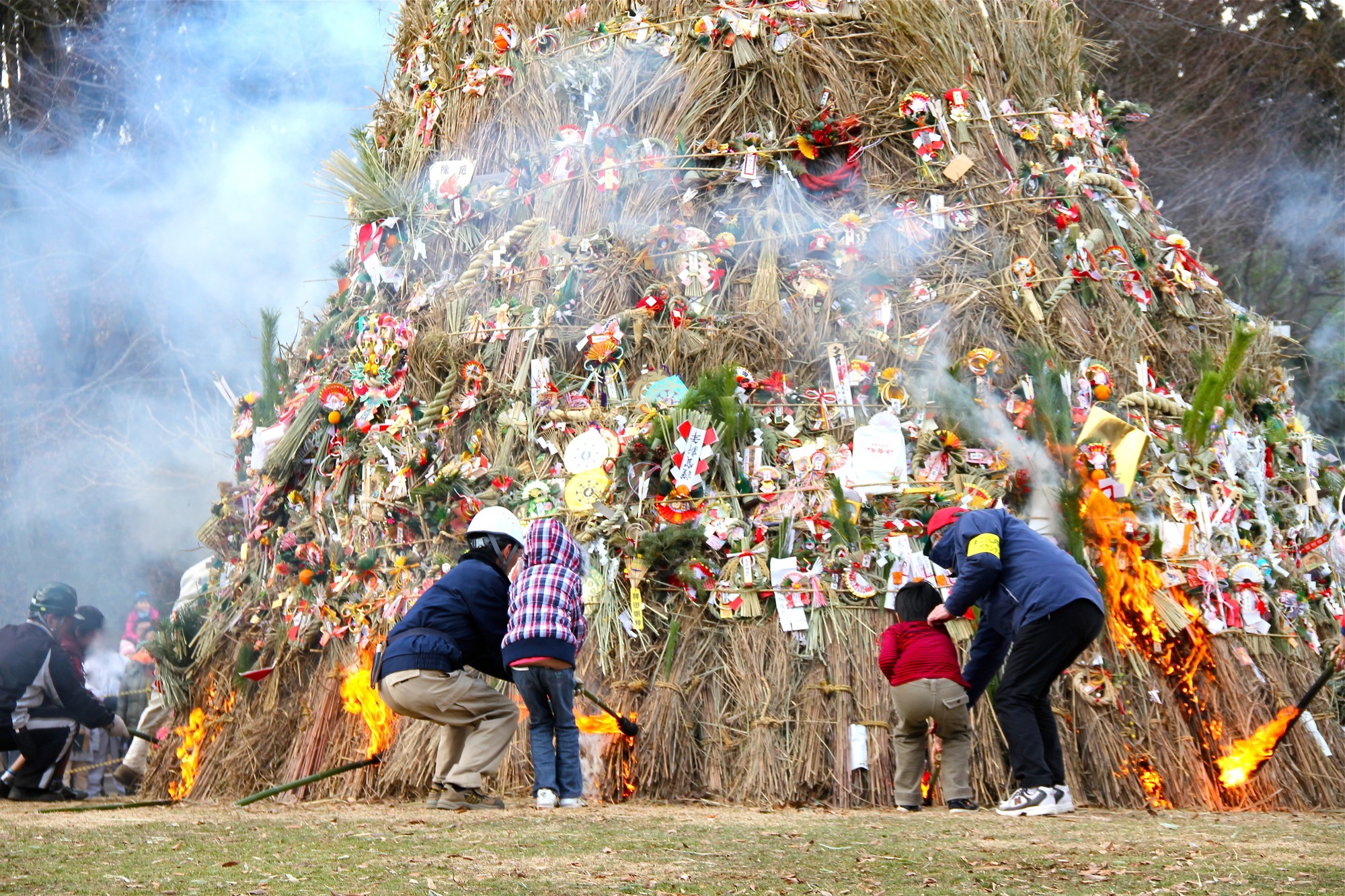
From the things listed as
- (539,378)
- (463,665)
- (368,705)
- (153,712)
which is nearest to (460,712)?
(463,665)

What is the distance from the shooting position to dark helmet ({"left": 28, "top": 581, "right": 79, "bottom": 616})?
7.12 meters

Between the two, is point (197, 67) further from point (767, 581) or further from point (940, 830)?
point (940, 830)

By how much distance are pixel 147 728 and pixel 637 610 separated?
3649mm

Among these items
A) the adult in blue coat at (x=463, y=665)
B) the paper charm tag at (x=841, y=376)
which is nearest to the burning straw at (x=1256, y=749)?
the paper charm tag at (x=841, y=376)

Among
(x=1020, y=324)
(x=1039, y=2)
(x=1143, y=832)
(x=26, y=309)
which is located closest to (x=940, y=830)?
(x=1143, y=832)

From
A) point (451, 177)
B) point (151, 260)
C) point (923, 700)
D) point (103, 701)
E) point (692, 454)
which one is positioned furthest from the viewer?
point (151, 260)

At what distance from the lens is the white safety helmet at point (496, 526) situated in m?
5.52

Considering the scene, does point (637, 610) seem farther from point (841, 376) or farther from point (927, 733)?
point (841, 376)

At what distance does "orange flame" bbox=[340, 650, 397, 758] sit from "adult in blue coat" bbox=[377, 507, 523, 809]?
2.89 feet

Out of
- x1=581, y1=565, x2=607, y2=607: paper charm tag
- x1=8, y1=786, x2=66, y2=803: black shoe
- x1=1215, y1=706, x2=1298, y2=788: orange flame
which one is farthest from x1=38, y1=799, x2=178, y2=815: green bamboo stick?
x1=1215, y1=706, x2=1298, y2=788: orange flame

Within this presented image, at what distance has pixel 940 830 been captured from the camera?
161 inches

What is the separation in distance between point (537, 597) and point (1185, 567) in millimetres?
3098

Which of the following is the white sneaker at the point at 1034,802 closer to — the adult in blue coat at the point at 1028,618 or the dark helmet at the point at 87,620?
the adult in blue coat at the point at 1028,618

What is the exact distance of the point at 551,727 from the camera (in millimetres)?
5293
